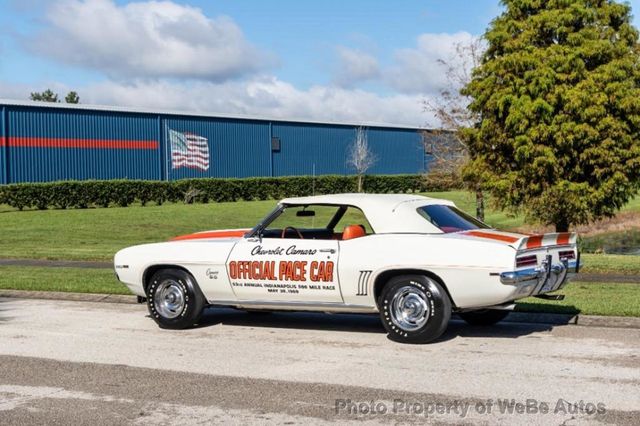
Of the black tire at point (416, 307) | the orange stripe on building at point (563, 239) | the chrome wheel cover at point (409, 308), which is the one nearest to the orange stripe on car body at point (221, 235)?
the black tire at point (416, 307)

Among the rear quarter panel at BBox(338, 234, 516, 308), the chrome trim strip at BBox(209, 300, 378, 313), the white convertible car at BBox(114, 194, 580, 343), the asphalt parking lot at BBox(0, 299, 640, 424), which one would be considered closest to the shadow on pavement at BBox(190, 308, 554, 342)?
the asphalt parking lot at BBox(0, 299, 640, 424)

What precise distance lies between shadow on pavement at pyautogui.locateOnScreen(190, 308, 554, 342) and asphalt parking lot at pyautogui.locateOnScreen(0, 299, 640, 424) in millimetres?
24

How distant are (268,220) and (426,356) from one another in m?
2.43

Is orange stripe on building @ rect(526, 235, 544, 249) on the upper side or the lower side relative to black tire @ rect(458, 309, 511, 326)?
upper

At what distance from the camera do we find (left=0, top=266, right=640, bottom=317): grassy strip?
10.3 meters

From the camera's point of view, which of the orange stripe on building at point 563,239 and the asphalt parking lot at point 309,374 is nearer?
the asphalt parking lot at point 309,374

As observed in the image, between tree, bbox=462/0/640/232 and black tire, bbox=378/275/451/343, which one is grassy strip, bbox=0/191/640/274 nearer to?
tree, bbox=462/0/640/232

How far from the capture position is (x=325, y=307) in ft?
29.7

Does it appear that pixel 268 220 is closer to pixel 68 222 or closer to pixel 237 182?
pixel 68 222

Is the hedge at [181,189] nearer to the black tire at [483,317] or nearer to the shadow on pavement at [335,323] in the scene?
the shadow on pavement at [335,323]

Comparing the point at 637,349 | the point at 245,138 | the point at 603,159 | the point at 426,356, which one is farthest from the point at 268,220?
the point at 245,138

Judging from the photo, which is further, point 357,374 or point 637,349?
point 637,349

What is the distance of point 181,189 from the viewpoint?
43.2m

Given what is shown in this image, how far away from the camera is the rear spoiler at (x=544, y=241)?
27.4ft
